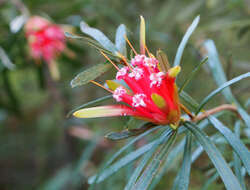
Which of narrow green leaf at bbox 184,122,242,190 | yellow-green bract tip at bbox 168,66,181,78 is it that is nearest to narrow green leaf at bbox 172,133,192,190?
narrow green leaf at bbox 184,122,242,190

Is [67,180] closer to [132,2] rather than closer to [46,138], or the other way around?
[46,138]

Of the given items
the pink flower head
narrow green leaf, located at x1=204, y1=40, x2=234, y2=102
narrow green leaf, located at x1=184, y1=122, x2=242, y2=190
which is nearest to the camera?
narrow green leaf, located at x1=184, y1=122, x2=242, y2=190

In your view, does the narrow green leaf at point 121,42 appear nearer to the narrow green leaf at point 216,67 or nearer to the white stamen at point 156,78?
the white stamen at point 156,78

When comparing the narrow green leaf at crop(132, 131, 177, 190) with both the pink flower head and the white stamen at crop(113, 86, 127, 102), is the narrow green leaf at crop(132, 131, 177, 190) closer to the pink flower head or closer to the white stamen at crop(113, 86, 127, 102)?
the white stamen at crop(113, 86, 127, 102)

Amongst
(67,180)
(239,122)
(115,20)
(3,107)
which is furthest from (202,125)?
(67,180)

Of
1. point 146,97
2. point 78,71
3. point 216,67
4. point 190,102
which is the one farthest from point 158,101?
point 78,71

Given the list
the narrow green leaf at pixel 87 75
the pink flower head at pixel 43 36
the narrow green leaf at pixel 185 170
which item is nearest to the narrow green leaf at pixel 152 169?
the narrow green leaf at pixel 185 170
